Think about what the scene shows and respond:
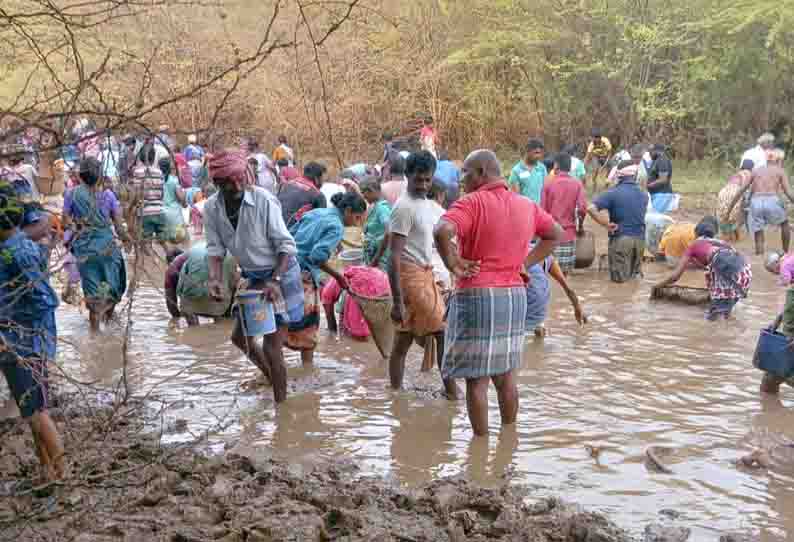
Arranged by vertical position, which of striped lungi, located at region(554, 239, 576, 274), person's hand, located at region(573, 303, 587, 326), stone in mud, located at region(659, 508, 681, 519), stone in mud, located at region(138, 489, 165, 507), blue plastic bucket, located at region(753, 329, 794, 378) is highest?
striped lungi, located at region(554, 239, 576, 274)

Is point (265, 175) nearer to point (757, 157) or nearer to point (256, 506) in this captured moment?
point (757, 157)

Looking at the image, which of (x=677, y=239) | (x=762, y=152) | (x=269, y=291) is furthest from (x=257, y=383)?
(x=762, y=152)

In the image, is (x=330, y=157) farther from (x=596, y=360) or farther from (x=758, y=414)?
(x=758, y=414)

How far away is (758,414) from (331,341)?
3680 millimetres

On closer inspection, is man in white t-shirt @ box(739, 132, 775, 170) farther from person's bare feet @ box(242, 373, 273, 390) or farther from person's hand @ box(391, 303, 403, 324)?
person's bare feet @ box(242, 373, 273, 390)

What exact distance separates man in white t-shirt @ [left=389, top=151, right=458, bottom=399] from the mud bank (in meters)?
1.49

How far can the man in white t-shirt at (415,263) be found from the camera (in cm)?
587

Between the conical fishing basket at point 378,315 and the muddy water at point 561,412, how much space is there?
0.25 meters

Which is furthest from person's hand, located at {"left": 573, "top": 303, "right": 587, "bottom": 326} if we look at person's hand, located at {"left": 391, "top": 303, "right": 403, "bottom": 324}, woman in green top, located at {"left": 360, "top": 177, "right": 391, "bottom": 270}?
person's hand, located at {"left": 391, "top": 303, "right": 403, "bottom": 324}

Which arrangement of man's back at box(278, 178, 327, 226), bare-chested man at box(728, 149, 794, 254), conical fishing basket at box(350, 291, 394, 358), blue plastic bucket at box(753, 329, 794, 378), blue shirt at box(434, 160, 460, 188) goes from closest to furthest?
blue plastic bucket at box(753, 329, 794, 378)
conical fishing basket at box(350, 291, 394, 358)
man's back at box(278, 178, 327, 226)
bare-chested man at box(728, 149, 794, 254)
blue shirt at box(434, 160, 460, 188)

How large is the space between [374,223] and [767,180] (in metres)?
6.89

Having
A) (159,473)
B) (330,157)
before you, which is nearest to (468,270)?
(159,473)

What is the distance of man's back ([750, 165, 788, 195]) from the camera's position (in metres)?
12.1

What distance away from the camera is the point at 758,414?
602 cm
